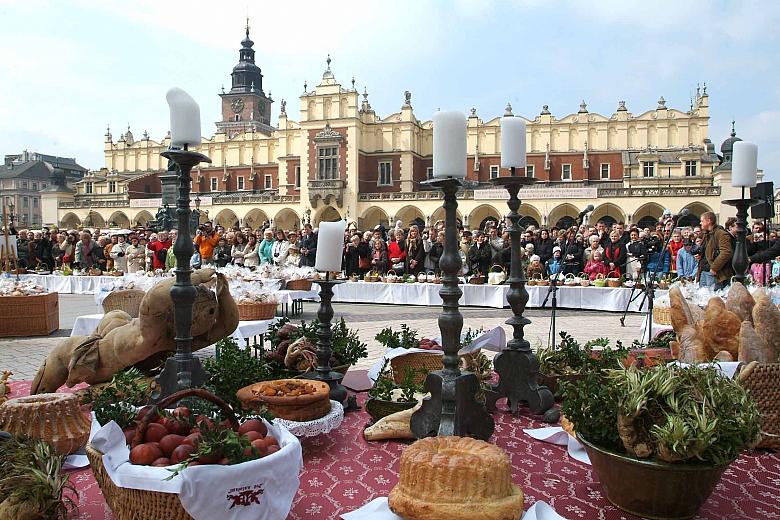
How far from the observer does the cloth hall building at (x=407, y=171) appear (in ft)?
122

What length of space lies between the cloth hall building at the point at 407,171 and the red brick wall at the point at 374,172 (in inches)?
3.1

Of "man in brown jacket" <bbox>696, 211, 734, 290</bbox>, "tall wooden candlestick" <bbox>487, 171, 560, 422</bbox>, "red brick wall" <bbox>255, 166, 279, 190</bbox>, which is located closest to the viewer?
"tall wooden candlestick" <bbox>487, 171, 560, 422</bbox>

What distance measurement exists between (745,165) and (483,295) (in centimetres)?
761

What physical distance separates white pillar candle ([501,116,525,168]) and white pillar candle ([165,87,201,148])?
207 cm

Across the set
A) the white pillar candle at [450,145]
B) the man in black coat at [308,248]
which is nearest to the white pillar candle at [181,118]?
the white pillar candle at [450,145]

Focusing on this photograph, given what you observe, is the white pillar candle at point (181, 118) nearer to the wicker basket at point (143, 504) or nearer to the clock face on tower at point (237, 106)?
the wicker basket at point (143, 504)

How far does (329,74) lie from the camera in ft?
144

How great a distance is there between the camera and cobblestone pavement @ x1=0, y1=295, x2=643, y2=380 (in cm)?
714

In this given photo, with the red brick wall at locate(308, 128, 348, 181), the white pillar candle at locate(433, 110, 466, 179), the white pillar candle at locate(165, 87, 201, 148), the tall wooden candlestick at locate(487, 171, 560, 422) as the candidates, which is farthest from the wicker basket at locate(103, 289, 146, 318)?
the red brick wall at locate(308, 128, 348, 181)

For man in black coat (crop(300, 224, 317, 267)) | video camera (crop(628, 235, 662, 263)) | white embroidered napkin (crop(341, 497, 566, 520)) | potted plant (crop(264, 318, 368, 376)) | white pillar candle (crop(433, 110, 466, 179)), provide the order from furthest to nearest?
man in black coat (crop(300, 224, 317, 267))
video camera (crop(628, 235, 662, 263))
potted plant (crop(264, 318, 368, 376))
white pillar candle (crop(433, 110, 466, 179))
white embroidered napkin (crop(341, 497, 566, 520))

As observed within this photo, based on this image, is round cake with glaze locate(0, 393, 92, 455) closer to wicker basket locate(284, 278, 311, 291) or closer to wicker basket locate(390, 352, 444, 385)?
wicker basket locate(390, 352, 444, 385)

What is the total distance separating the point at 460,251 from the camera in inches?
551

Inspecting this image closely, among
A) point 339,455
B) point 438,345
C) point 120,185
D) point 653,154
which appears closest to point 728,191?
point 653,154

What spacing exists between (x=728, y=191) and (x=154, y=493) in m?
36.2
